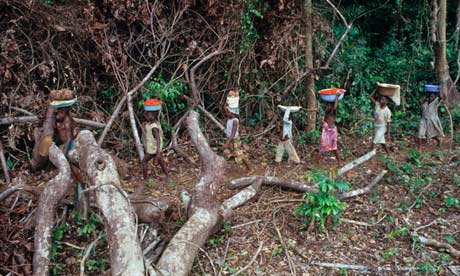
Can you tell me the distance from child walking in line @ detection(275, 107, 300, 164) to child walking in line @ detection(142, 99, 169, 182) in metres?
1.80

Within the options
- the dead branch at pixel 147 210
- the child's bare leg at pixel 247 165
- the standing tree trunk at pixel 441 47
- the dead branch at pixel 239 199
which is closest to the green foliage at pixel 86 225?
the dead branch at pixel 147 210

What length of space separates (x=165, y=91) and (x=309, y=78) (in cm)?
257

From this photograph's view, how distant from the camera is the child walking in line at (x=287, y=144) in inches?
247

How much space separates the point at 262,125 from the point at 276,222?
324 cm

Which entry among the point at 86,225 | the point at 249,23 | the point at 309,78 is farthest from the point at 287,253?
the point at 249,23

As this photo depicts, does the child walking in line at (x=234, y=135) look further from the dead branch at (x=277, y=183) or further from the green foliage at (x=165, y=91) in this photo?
the green foliage at (x=165, y=91)

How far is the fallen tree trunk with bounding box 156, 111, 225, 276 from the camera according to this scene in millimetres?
3527

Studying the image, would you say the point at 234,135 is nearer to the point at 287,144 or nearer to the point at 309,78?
the point at 287,144

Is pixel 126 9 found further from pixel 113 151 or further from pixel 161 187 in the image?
pixel 161 187

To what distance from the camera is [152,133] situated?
5.71 metres

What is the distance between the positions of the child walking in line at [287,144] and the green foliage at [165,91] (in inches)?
71.1

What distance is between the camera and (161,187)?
5.81 metres

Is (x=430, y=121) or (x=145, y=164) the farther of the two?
(x=430, y=121)

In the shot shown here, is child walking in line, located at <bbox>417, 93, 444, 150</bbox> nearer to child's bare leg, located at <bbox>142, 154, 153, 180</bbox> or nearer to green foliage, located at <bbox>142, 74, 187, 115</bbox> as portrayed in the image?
green foliage, located at <bbox>142, 74, 187, 115</bbox>
